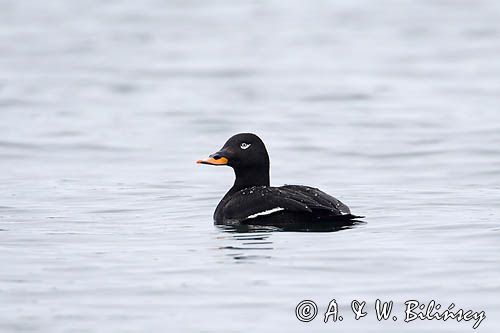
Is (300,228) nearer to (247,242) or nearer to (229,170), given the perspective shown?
(247,242)

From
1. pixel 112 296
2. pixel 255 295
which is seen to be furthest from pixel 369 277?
→ pixel 112 296

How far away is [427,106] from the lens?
21.4 meters

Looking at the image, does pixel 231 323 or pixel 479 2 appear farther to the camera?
pixel 479 2

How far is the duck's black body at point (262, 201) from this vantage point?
974 cm

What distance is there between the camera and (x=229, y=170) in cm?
1528

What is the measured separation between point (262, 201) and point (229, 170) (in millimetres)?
5364

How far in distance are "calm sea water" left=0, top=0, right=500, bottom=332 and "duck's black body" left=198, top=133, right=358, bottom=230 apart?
0.16m

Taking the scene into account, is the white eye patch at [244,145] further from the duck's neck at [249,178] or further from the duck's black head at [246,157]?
the duck's neck at [249,178]

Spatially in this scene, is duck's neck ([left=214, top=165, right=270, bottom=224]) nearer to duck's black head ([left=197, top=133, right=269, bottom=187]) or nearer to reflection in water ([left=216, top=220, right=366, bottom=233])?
duck's black head ([left=197, top=133, right=269, bottom=187])

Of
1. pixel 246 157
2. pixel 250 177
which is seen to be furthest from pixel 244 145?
pixel 250 177

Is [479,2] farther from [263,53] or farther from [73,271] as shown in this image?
[73,271]

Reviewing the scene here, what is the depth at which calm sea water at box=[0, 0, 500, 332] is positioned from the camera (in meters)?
→ 7.98

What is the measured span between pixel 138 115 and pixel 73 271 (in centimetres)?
1186

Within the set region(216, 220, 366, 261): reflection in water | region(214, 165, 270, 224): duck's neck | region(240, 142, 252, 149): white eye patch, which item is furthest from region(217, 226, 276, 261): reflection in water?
region(240, 142, 252, 149): white eye patch
